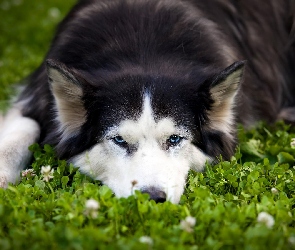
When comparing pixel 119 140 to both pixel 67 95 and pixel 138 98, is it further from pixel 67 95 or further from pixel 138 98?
pixel 67 95

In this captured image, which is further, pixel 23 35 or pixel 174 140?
pixel 23 35

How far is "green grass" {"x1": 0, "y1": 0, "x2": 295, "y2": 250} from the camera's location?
2.92 metres

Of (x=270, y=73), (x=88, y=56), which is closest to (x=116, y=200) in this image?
(x=88, y=56)

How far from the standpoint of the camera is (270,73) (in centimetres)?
602

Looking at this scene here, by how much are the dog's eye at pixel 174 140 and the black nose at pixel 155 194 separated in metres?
0.47

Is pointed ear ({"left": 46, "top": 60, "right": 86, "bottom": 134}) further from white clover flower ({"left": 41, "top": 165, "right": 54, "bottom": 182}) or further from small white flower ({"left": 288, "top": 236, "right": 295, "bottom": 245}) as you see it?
small white flower ({"left": 288, "top": 236, "right": 295, "bottom": 245})

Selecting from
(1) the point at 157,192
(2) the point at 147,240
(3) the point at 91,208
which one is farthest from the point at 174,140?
(2) the point at 147,240

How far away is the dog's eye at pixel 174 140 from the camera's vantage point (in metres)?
3.96

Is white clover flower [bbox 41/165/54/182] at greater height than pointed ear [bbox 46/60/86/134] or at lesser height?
lesser

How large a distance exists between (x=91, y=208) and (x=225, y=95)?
1484 mm

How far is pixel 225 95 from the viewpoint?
421cm

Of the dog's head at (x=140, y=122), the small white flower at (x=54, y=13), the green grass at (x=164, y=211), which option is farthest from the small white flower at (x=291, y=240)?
the small white flower at (x=54, y=13)

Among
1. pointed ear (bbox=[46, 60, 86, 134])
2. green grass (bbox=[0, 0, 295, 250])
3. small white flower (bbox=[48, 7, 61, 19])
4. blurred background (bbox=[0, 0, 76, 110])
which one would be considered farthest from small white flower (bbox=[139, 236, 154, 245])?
small white flower (bbox=[48, 7, 61, 19])

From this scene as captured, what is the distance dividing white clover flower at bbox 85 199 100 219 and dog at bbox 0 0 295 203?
35 cm
